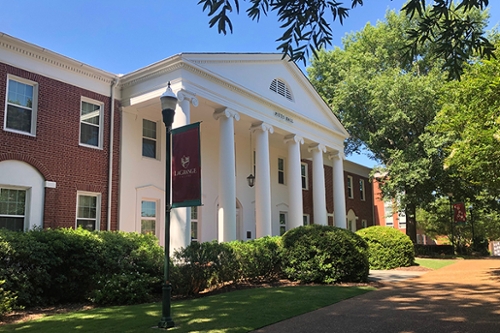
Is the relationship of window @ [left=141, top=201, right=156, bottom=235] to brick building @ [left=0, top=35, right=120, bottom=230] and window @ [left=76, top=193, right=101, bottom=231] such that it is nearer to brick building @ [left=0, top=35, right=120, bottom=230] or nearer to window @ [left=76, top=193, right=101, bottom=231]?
brick building @ [left=0, top=35, right=120, bottom=230]

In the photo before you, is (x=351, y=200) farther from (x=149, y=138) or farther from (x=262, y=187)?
(x=149, y=138)

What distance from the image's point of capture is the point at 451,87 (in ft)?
50.6

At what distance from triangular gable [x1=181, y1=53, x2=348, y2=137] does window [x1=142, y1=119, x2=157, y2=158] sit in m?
3.49

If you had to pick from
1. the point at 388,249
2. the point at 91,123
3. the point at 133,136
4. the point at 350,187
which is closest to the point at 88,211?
the point at 91,123

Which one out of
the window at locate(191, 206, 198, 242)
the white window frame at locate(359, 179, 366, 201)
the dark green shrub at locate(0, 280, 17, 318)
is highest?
the white window frame at locate(359, 179, 366, 201)

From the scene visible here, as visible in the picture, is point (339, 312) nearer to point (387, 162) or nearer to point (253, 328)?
point (253, 328)

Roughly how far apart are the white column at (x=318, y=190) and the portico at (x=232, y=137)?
53 mm

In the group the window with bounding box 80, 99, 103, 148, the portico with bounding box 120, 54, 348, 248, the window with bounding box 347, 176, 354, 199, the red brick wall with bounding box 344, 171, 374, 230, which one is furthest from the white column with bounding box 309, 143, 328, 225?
the window with bounding box 80, 99, 103, 148

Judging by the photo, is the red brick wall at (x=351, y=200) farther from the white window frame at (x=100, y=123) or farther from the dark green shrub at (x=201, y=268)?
the dark green shrub at (x=201, y=268)

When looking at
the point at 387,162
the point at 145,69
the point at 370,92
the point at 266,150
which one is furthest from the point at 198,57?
the point at 387,162

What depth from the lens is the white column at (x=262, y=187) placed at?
1841cm

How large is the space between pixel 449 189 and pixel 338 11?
2388cm

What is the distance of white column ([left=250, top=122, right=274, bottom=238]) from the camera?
1841 cm

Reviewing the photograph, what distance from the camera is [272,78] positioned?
20359 mm
